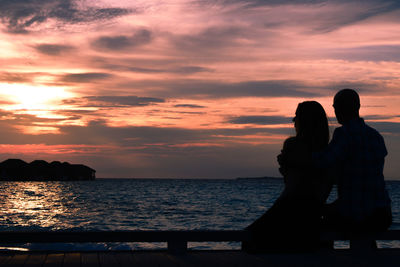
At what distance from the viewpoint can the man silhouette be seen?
188 inches

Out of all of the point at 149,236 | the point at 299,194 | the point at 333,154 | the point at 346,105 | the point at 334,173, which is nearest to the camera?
the point at 333,154

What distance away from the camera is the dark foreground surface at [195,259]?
525cm

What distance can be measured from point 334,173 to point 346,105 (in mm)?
689

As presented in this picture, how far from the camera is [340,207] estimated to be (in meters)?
5.01

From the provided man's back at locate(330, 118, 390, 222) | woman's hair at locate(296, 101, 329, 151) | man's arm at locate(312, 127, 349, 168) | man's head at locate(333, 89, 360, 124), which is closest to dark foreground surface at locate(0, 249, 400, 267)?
man's back at locate(330, 118, 390, 222)

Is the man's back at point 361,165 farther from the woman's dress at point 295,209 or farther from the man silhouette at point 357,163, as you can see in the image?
the woman's dress at point 295,209

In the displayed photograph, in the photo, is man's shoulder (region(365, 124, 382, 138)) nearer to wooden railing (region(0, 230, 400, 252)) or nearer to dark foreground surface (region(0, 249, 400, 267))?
wooden railing (region(0, 230, 400, 252))

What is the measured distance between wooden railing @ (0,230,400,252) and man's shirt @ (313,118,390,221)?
1.49 feet

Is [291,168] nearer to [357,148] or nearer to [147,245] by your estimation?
[357,148]

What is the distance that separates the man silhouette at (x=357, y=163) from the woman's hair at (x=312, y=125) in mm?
146

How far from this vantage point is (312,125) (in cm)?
493

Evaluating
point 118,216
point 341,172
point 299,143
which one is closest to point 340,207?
point 341,172

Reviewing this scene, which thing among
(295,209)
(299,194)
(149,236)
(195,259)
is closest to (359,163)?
(299,194)

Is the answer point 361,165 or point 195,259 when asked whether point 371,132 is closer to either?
point 361,165
